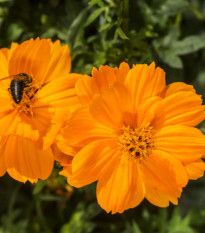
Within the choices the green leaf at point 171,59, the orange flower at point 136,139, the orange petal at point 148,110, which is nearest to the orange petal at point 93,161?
the orange flower at point 136,139

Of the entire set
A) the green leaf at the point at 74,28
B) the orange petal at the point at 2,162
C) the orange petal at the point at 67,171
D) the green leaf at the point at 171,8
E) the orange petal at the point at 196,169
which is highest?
the green leaf at the point at 74,28

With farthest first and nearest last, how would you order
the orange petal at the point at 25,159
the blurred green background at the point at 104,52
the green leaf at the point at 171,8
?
the green leaf at the point at 171,8 → the blurred green background at the point at 104,52 → the orange petal at the point at 25,159

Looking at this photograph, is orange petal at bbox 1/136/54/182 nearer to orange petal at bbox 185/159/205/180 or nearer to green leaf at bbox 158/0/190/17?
orange petal at bbox 185/159/205/180

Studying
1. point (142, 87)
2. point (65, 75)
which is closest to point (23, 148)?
point (65, 75)

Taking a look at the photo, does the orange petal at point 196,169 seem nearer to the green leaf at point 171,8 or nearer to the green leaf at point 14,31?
the green leaf at point 171,8

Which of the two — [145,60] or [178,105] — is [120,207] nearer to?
[178,105]

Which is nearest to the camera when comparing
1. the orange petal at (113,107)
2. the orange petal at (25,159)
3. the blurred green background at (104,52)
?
the orange petal at (113,107)

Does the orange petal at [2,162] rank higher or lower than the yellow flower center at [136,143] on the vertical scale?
higher
